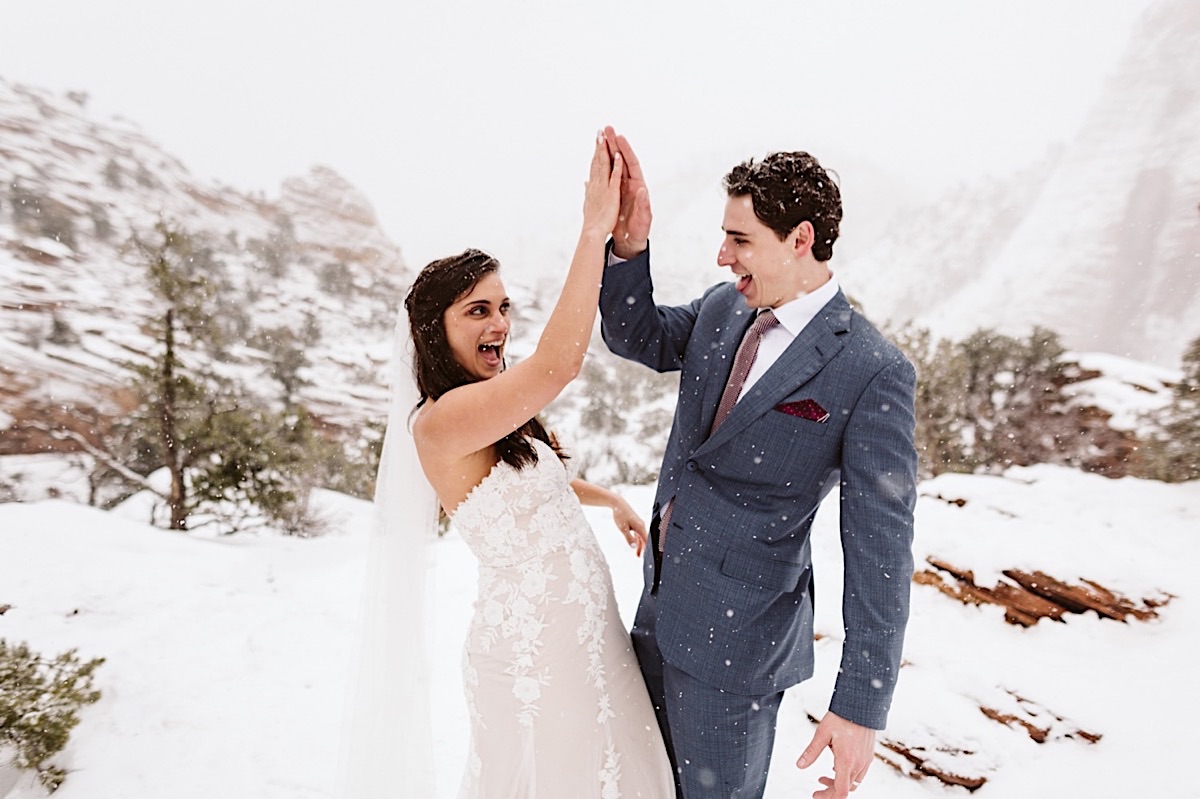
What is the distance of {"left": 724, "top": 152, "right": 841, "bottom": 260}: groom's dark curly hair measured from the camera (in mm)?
1495

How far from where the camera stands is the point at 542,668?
69.2 inches

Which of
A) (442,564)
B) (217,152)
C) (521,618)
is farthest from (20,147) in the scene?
(521,618)

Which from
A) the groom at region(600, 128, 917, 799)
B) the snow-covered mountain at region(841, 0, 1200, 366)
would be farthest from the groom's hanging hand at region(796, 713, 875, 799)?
the snow-covered mountain at region(841, 0, 1200, 366)

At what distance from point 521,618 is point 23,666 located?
3275 millimetres

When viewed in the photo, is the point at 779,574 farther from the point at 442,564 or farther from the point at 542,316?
the point at 542,316

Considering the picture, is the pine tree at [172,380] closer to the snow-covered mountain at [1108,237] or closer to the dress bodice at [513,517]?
the dress bodice at [513,517]

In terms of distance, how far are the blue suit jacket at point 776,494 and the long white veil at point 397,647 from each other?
0.84m

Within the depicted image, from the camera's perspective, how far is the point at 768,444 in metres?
1.52

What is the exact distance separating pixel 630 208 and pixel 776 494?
0.89 metres

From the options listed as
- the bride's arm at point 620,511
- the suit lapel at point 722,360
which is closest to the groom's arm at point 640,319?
the suit lapel at point 722,360

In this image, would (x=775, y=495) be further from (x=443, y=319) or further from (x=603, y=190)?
(x=443, y=319)

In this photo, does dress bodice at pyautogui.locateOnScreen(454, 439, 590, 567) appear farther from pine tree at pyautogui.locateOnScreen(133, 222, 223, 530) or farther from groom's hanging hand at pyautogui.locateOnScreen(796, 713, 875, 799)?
pine tree at pyautogui.locateOnScreen(133, 222, 223, 530)

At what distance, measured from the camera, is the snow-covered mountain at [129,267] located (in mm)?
12875

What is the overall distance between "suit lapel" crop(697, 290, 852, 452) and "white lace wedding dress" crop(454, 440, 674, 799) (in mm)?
692
